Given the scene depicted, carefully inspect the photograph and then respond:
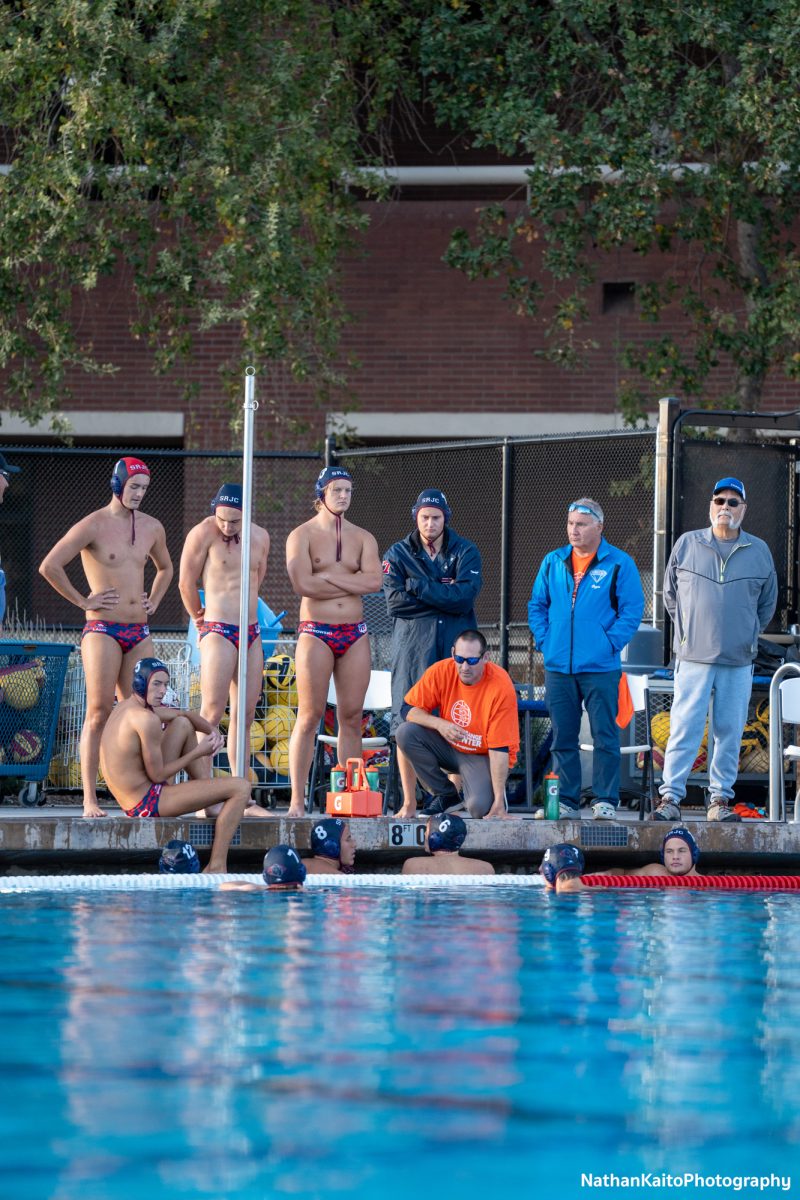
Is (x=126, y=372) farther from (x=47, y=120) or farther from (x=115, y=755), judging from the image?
(x=115, y=755)

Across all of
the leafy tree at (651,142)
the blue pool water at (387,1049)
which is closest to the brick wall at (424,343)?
the leafy tree at (651,142)

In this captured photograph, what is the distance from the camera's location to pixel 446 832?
10328 mm

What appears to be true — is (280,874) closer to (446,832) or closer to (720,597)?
(446,832)

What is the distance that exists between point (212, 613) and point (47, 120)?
23.5ft

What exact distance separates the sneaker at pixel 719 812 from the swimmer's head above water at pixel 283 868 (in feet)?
8.81

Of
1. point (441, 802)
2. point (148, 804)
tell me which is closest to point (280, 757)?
point (441, 802)

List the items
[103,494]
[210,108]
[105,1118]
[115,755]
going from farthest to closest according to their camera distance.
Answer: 1. [103,494]
2. [210,108]
3. [115,755]
4. [105,1118]

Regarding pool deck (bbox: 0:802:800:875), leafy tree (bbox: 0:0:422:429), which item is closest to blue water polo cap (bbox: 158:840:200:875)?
pool deck (bbox: 0:802:800:875)

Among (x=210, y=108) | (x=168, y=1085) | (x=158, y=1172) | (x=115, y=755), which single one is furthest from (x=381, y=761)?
(x=158, y=1172)

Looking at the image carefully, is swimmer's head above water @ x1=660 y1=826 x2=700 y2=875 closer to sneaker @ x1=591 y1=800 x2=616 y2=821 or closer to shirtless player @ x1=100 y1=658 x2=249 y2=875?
sneaker @ x1=591 y1=800 x2=616 y2=821

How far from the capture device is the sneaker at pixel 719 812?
11.0 meters

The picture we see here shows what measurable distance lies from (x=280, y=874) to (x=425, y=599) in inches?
94.2

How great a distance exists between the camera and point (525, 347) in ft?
65.1

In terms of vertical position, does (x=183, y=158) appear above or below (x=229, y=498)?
above
